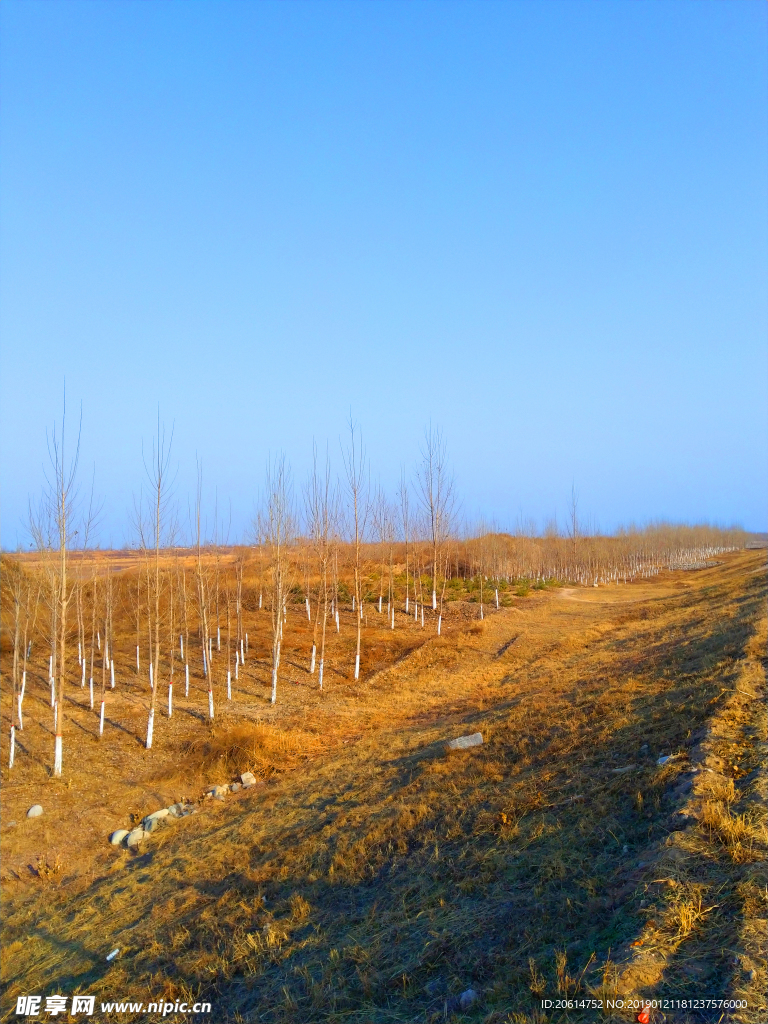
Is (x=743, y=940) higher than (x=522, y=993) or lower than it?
higher

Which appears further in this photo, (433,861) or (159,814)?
(159,814)

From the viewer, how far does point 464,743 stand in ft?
Result: 30.1

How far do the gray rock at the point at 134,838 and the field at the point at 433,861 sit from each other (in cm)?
23

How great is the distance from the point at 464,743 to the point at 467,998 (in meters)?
5.43

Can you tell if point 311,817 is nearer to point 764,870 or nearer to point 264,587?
point 764,870

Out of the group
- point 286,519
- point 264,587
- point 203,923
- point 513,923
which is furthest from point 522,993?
point 264,587

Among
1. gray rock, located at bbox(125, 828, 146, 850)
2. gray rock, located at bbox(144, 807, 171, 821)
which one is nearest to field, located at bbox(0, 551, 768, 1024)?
gray rock, located at bbox(125, 828, 146, 850)

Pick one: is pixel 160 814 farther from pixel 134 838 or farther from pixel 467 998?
pixel 467 998

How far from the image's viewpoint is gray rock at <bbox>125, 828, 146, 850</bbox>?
914 centimetres

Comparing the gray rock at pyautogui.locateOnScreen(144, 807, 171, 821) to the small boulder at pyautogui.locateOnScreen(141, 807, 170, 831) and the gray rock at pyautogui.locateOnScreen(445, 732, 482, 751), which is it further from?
the gray rock at pyautogui.locateOnScreen(445, 732, 482, 751)

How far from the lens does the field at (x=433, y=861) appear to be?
3.79 meters

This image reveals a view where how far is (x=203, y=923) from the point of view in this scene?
229 inches

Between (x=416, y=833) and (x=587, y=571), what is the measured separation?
54.5 meters

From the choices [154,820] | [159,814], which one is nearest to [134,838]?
[154,820]
